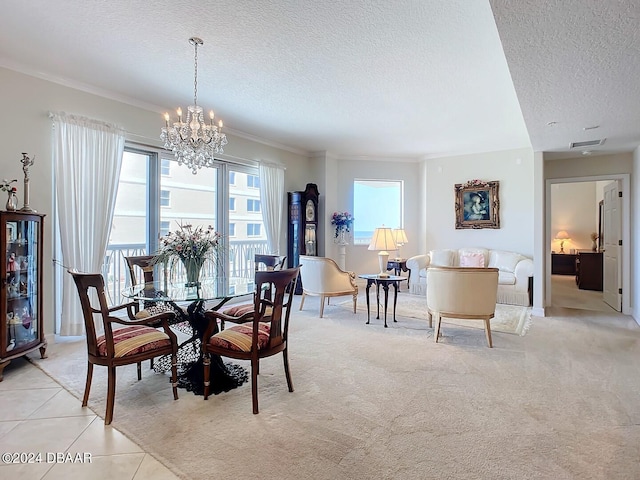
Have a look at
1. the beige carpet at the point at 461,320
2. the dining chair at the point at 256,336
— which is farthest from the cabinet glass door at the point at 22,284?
the beige carpet at the point at 461,320

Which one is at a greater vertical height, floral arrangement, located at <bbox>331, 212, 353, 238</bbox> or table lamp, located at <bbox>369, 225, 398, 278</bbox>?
floral arrangement, located at <bbox>331, 212, 353, 238</bbox>

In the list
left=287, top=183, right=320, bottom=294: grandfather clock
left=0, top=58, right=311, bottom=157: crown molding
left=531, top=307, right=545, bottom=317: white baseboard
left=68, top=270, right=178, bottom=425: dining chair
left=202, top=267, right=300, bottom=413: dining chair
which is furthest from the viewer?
left=287, top=183, right=320, bottom=294: grandfather clock

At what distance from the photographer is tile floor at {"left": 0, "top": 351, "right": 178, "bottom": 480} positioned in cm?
180

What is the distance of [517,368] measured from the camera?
3135 millimetres

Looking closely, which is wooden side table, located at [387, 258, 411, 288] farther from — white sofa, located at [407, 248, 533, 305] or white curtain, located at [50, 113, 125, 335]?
white curtain, located at [50, 113, 125, 335]

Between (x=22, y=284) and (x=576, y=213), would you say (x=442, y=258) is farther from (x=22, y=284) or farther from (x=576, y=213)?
(x=22, y=284)

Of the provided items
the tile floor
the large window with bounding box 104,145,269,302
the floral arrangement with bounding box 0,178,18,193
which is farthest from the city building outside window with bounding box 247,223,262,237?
the tile floor

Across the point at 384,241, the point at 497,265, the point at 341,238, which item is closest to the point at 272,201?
the point at 341,238

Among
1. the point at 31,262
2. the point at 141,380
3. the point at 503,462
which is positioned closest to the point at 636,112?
the point at 503,462

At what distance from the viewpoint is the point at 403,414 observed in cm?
235

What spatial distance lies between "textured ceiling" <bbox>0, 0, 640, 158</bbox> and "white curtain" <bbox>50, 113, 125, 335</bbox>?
0.53 meters

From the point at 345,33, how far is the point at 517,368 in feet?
10.3

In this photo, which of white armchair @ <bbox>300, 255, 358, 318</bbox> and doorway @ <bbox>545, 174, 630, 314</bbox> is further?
doorway @ <bbox>545, 174, 630, 314</bbox>

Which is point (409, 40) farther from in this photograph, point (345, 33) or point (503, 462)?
point (503, 462)
